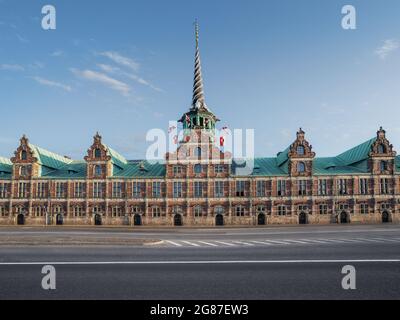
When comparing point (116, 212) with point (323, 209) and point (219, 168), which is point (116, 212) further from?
point (323, 209)

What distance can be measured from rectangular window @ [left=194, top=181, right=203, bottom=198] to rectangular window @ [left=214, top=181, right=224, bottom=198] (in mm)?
2424

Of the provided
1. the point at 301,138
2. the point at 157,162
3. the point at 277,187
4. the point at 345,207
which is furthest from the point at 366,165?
the point at 157,162

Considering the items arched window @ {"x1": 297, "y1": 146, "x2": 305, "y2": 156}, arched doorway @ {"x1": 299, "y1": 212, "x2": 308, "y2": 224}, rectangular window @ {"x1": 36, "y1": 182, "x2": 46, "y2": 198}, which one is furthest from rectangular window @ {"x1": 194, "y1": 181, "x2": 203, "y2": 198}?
rectangular window @ {"x1": 36, "y1": 182, "x2": 46, "y2": 198}

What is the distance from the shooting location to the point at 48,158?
58.5 m

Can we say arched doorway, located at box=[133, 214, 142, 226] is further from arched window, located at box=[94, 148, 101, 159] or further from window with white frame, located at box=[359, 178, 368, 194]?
window with white frame, located at box=[359, 178, 368, 194]

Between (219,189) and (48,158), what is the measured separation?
34.5m

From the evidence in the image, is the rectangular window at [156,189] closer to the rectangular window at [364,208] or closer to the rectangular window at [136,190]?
the rectangular window at [136,190]

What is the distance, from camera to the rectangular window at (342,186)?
50.1 metres

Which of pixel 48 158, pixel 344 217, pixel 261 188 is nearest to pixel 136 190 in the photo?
pixel 48 158

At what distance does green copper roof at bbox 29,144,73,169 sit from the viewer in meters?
55.1

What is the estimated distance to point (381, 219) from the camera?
48875 mm

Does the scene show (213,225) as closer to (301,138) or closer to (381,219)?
(301,138)

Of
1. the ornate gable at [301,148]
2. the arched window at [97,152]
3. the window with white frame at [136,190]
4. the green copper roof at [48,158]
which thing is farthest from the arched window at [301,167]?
the green copper roof at [48,158]
